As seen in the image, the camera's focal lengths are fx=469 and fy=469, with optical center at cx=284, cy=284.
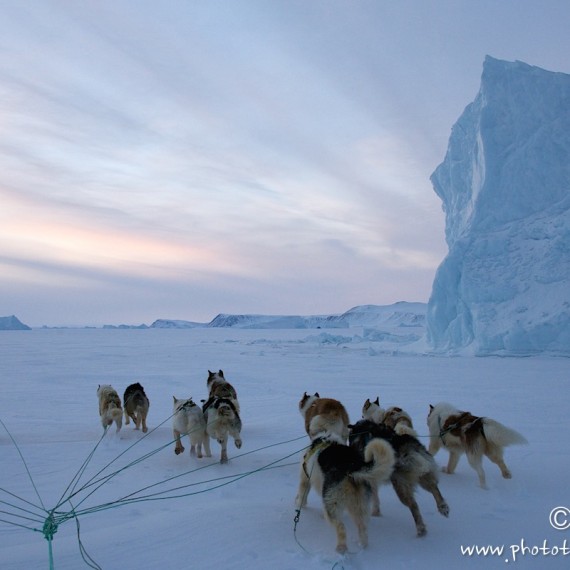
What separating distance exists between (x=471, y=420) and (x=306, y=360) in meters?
16.8

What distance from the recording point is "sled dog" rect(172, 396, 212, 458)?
5930 mm

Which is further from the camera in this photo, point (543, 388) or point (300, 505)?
point (543, 388)

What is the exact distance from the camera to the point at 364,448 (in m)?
4.09

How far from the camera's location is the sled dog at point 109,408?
7285 mm

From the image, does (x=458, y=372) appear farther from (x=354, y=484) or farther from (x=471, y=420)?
(x=354, y=484)

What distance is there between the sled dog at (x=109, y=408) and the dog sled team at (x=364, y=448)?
0.02 metres

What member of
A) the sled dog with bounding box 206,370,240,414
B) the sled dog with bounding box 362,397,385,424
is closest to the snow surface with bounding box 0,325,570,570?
the sled dog with bounding box 206,370,240,414

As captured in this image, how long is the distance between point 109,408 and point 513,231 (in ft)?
78.1

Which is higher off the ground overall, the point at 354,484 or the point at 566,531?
the point at 354,484

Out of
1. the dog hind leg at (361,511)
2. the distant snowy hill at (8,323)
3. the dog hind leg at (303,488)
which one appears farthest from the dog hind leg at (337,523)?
the distant snowy hill at (8,323)

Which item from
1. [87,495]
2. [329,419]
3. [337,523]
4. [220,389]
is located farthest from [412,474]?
[220,389]

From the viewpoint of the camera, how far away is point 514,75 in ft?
89.5

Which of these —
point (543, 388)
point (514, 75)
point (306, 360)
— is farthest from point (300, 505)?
point (514, 75)

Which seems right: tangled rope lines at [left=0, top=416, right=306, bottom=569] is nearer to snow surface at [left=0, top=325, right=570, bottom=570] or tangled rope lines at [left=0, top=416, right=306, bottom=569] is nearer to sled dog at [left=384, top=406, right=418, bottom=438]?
snow surface at [left=0, top=325, right=570, bottom=570]
